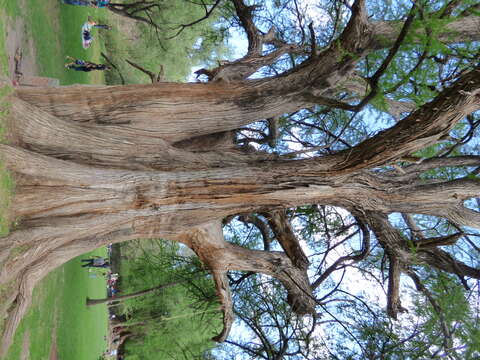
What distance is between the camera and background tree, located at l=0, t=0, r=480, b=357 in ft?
17.2

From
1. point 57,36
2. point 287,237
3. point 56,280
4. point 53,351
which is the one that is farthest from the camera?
point 57,36

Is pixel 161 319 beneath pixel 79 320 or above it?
beneath

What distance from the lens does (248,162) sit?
21.6 feet

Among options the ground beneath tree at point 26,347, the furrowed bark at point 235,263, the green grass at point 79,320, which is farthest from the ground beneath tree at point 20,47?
the green grass at point 79,320

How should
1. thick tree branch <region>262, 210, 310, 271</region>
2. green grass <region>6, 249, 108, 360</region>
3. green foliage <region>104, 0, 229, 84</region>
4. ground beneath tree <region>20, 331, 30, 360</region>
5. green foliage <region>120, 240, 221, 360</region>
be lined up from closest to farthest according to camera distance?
thick tree branch <region>262, 210, 310, 271</region> → ground beneath tree <region>20, 331, 30, 360</region> → green grass <region>6, 249, 108, 360</region> → green foliage <region>120, 240, 221, 360</region> → green foliage <region>104, 0, 229, 84</region>

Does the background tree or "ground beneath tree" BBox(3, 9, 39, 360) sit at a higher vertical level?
"ground beneath tree" BBox(3, 9, 39, 360)

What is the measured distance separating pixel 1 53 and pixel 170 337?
29.1 ft

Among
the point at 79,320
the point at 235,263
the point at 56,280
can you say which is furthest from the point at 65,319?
the point at 235,263

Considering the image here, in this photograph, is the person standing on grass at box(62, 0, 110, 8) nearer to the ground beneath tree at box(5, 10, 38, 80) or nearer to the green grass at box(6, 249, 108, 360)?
the ground beneath tree at box(5, 10, 38, 80)

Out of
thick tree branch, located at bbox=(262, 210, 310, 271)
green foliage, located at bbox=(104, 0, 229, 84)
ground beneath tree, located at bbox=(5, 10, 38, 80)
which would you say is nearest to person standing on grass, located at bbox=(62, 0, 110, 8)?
ground beneath tree, located at bbox=(5, 10, 38, 80)

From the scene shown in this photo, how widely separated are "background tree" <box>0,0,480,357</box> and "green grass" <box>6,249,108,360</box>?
149 inches

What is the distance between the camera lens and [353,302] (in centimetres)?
742

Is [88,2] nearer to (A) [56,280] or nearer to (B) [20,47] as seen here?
(B) [20,47]

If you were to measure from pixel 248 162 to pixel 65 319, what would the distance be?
8.12m
